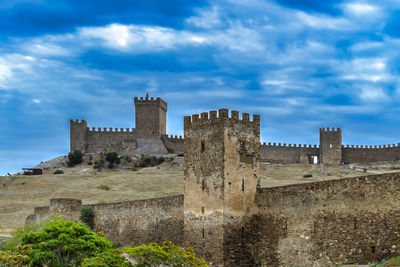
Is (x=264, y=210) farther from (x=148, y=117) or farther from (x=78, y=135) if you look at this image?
(x=78, y=135)

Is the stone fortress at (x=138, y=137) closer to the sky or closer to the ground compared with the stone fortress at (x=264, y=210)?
closer to the sky

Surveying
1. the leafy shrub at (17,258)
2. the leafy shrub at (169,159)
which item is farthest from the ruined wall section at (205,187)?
the leafy shrub at (169,159)

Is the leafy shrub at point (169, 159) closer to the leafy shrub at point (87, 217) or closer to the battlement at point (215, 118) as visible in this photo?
the leafy shrub at point (87, 217)

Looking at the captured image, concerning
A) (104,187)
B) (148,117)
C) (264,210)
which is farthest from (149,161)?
(264,210)

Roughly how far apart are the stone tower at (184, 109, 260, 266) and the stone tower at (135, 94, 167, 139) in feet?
216

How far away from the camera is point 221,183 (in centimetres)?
2397

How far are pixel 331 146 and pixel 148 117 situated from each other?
29811mm

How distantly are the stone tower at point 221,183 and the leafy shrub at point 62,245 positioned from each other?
4.31 metres

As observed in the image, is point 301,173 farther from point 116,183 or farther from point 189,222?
point 189,222

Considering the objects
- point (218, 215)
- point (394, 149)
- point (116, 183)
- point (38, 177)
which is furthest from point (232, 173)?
point (394, 149)

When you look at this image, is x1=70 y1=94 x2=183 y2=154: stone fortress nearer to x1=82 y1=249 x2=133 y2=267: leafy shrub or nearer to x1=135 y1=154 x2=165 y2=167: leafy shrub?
x1=135 y1=154 x2=165 y2=167: leafy shrub

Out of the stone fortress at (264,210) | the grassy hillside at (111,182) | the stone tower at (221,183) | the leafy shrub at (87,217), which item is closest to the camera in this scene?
the stone fortress at (264,210)

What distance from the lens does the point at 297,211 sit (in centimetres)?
2377

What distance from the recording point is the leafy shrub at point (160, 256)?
20531 millimetres
